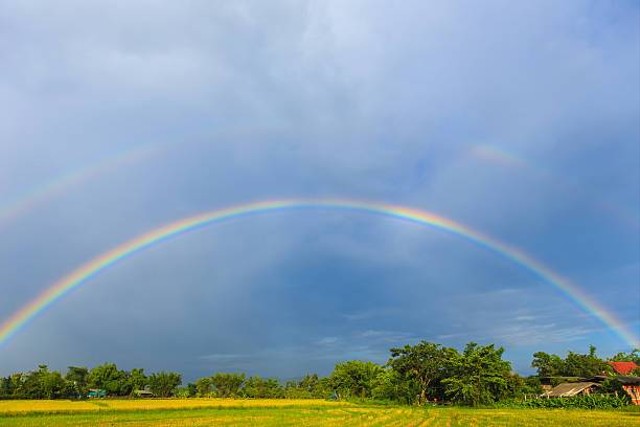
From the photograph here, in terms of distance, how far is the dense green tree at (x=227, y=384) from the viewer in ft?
481

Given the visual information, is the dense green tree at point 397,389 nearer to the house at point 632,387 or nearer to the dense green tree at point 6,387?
the house at point 632,387

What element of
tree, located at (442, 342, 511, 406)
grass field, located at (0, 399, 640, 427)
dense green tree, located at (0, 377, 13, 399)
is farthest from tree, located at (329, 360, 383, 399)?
dense green tree, located at (0, 377, 13, 399)

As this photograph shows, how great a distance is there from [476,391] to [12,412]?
59.0 metres

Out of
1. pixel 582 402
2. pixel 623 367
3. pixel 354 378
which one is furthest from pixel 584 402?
pixel 623 367

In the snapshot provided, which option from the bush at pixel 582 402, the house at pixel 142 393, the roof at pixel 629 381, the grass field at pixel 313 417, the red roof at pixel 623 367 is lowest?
the grass field at pixel 313 417

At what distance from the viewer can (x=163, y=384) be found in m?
147

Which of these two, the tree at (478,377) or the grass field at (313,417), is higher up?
the tree at (478,377)

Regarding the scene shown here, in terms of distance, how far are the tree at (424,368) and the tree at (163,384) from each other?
94.0 m

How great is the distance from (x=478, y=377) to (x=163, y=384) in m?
108

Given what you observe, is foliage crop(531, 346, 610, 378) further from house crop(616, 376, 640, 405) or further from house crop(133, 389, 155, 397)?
house crop(133, 389, 155, 397)

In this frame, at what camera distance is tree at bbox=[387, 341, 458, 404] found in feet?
254

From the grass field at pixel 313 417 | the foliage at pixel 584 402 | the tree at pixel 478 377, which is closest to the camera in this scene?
the grass field at pixel 313 417

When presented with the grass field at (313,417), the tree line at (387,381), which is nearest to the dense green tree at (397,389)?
the tree line at (387,381)

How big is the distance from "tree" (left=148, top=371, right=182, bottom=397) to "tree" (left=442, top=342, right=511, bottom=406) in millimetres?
101724
